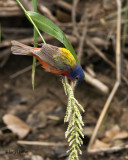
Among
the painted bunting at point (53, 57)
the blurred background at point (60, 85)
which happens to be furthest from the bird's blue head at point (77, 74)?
the blurred background at point (60, 85)

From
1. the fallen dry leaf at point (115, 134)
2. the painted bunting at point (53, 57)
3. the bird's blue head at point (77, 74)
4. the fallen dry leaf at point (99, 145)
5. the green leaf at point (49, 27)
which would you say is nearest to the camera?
the green leaf at point (49, 27)

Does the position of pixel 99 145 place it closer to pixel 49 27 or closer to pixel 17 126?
pixel 17 126

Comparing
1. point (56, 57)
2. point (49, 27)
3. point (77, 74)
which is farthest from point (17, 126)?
point (49, 27)

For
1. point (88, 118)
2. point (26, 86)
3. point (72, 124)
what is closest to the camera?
point (72, 124)

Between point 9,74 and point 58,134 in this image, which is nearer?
point 58,134

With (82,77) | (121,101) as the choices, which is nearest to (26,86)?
(121,101)

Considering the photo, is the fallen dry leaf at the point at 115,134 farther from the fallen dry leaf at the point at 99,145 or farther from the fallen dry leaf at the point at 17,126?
the fallen dry leaf at the point at 17,126

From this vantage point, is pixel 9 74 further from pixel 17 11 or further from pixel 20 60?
pixel 17 11
